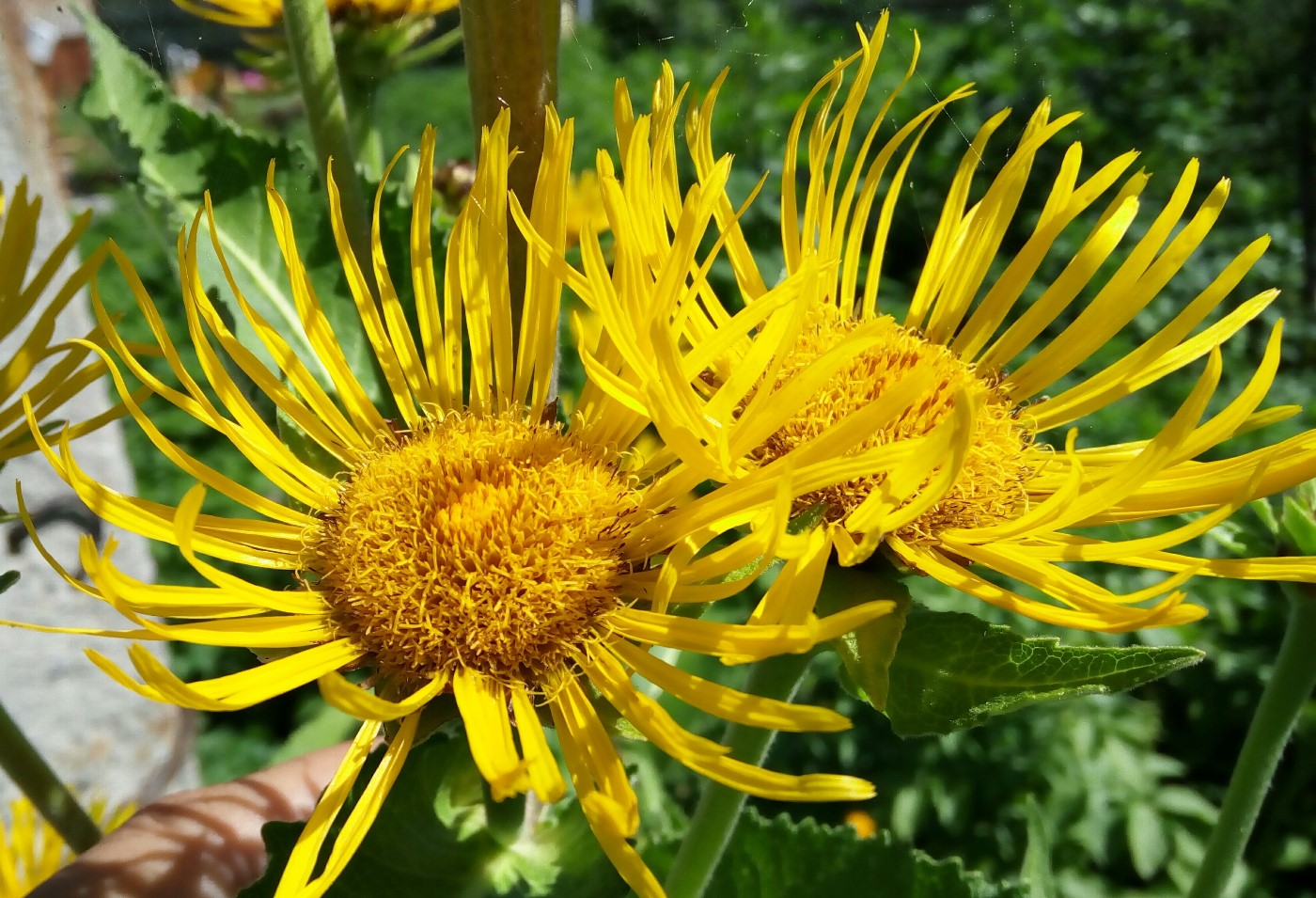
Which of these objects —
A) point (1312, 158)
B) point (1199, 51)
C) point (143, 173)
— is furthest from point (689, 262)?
point (1199, 51)

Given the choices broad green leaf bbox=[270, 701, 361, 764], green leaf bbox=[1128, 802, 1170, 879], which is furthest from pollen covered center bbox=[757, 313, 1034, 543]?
green leaf bbox=[1128, 802, 1170, 879]

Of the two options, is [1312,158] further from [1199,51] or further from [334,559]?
[334,559]

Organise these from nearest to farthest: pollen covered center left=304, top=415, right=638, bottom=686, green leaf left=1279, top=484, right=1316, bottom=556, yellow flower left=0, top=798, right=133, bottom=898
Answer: pollen covered center left=304, top=415, right=638, bottom=686
green leaf left=1279, top=484, right=1316, bottom=556
yellow flower left=0, top=798, right=133, bottom=898

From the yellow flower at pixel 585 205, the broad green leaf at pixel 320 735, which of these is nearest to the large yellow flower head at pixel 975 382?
the yellow flower at pixel 585 205

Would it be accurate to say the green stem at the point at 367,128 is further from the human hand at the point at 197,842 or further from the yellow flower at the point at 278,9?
the human hand at the point at 197,842

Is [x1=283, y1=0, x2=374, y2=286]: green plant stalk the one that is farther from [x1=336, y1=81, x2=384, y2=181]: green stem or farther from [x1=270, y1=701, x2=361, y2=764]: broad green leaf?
[x1=270, y1=701, x2=361, y2=764]: broad green leaf

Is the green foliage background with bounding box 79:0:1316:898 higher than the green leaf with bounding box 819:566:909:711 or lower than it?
lower
